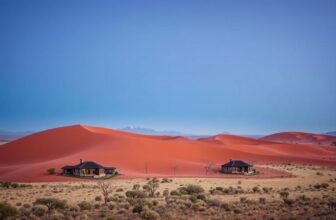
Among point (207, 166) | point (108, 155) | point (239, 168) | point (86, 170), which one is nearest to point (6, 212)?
point (86, 170)

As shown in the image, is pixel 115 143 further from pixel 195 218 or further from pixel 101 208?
pixel 195 218

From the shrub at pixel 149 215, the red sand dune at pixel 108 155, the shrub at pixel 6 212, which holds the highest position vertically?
the red sand dune at pixel 108 155

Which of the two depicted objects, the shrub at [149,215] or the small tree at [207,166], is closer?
the shrub at [149,215]

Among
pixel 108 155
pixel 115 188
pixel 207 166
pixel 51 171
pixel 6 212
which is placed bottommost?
pixel 6 212

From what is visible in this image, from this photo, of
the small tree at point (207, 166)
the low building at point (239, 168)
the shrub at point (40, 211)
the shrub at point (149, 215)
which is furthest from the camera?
the low building at point (239, 168)

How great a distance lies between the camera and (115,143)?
70062 mm

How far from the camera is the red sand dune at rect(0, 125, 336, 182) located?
183ft

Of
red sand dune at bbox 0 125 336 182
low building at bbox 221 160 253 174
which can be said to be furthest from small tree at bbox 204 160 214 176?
low building at bbox 221 160 253 174

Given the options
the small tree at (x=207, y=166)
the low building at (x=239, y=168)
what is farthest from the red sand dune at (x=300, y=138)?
the low building at (x=239, y=168)

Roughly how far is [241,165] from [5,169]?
34075 millimetres

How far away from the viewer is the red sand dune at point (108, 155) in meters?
55.7

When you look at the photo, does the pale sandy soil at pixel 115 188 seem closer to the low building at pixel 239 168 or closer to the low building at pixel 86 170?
the low building at pixel 86 170

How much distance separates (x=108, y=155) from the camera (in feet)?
205

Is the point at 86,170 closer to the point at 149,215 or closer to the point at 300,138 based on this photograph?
the point at 149,215
